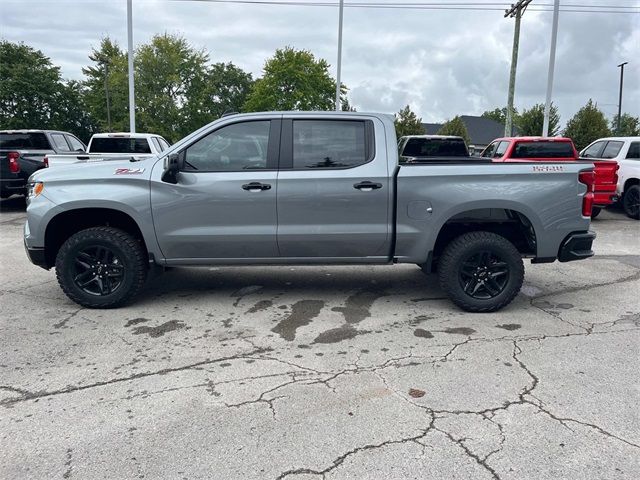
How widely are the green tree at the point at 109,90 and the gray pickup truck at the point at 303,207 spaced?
3903 cm

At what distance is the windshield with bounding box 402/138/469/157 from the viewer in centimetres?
1256

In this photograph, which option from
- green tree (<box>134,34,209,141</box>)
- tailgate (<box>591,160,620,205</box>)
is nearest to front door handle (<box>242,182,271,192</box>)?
tailgate (<box>591,160,620,205</box>)

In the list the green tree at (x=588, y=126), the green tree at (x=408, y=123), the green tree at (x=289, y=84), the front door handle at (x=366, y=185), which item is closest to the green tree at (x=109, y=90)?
the green tree at (x=289, y=84)

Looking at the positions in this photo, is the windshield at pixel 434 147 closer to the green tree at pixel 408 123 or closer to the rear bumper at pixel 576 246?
the rear bumper at pixel 576 246

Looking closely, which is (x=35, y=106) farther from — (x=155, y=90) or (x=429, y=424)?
(x=429, y=424)

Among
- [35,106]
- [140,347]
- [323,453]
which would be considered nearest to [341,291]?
[140,347]

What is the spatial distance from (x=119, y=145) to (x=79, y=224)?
27.9 feet

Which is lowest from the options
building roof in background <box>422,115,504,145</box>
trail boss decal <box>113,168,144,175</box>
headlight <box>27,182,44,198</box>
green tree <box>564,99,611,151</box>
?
headlight <box>27,182,44,198</box>

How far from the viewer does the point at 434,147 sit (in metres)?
12.6

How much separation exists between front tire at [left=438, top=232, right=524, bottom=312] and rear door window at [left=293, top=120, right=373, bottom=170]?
→ 1.29 meters

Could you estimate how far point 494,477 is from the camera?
2.61 meters

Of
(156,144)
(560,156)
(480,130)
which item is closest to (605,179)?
(560,156)

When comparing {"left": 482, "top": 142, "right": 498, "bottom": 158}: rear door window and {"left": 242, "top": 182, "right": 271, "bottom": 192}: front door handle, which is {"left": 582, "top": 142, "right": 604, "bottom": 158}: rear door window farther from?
{"left": 242, "top": 182, "right": 271, "bottom": 192}: front door handle

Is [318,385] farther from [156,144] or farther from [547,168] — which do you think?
[156,144]
